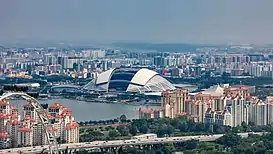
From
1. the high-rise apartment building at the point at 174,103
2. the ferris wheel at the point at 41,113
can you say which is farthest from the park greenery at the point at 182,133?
the ferris wheel at the point at 41,113

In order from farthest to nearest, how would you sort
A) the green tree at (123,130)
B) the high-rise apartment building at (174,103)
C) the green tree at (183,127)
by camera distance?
the high-rise apartment building at (174,103), the green tree at (183,127), the green tree at (123,130)

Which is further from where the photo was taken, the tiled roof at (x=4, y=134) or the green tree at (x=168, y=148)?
the green tree at (x=168, y=148)

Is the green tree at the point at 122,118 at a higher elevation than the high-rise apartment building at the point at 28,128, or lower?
lower

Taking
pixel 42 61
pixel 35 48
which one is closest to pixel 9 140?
pixel 42 61

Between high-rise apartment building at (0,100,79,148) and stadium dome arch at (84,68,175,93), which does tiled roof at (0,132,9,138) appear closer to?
high-rise apartment building at (0,100,79,148)

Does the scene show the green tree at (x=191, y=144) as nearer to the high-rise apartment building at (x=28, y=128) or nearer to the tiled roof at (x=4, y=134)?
the high-rise apartment building at (x=28, y=128)

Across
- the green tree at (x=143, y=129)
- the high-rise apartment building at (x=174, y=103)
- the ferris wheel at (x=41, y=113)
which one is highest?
the ferris wheel at (x=41, y=113)

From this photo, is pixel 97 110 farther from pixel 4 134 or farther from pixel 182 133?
pixel 4 134
